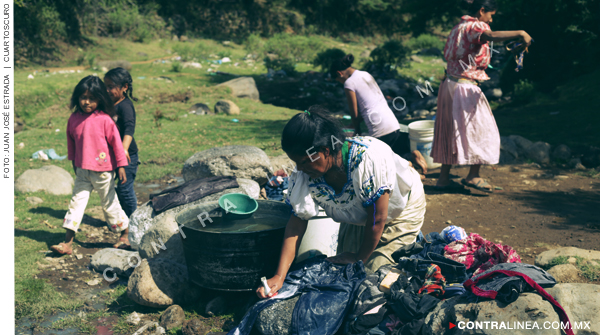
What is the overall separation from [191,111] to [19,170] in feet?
15.5

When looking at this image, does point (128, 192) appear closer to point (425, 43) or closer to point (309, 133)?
point (309, 133)

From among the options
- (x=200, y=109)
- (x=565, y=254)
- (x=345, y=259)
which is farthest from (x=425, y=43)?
(x=345, y=259)

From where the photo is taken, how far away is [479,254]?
2971 millimetres

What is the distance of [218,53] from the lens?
20516 millimetres

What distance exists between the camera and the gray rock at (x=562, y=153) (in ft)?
21.3

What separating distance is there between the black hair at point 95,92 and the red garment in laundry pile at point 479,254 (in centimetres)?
316

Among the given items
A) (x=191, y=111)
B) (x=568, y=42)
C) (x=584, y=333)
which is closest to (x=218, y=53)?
(x=191, y=111)

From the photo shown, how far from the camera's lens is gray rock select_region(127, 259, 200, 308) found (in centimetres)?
331

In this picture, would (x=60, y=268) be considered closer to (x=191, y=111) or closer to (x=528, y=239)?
(x=528, y=239)

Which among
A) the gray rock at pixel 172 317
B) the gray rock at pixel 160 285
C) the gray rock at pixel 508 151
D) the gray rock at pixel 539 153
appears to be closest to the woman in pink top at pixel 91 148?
the gray rock at pixel 160 285

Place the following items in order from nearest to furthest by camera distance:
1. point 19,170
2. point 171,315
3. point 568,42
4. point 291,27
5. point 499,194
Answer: point 171,315 → point 499,194 → point 19,170 → point 568,42 → point 291,27

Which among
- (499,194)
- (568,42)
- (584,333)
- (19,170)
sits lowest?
(19,170)

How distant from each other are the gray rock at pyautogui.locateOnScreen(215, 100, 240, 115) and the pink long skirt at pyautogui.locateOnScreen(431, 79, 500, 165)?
649 cm

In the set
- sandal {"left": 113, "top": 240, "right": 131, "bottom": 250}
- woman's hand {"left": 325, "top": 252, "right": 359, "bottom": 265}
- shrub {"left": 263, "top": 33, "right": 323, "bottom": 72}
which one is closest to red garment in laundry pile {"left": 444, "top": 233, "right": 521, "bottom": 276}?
woman's hand {"left": 325, "top": 252, "right": 359, "bottom": 265}
